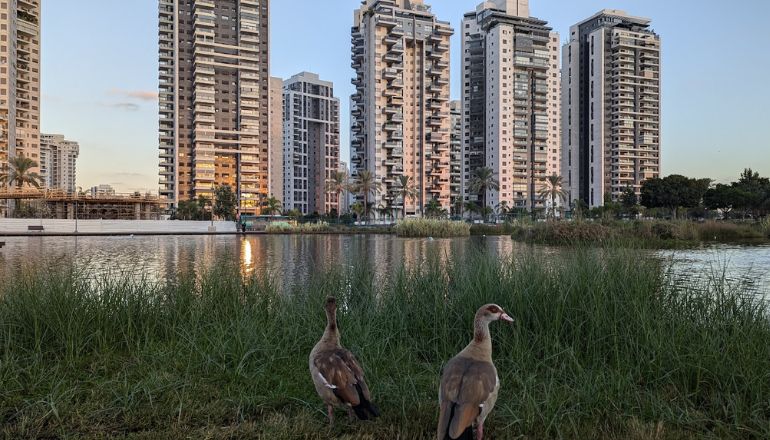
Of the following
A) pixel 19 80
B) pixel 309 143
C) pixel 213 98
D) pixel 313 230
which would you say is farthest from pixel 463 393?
pixel 309 143

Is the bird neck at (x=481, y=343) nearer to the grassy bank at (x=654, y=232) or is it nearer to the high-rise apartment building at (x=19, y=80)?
the grassy bank at (x=654, y=232)

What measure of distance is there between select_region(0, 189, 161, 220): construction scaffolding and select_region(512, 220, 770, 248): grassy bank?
2538 inches

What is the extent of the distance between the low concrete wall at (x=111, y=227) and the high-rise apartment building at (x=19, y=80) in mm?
36774

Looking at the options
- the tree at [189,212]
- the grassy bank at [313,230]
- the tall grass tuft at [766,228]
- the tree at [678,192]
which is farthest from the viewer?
the tree at [189,212]

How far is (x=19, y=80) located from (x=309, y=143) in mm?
84668

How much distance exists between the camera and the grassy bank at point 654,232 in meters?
31.4

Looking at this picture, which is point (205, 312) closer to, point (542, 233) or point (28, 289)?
point (28, 289)

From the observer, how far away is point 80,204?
83.1 metres

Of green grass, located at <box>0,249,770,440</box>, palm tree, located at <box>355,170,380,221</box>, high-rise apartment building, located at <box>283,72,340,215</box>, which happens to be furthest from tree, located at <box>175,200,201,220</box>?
green grass, located at <box>0,249,770,440</box>

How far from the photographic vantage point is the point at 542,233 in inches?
1484

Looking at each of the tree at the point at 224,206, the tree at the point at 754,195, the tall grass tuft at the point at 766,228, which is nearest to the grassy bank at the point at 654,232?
the tall grass tuft at the point at 766,228

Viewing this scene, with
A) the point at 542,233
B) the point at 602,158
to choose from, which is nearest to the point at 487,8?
the point at 602,158

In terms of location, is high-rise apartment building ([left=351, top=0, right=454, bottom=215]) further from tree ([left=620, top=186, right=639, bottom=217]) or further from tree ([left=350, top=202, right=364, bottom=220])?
tree ([left=620, top=186, right=639, bottom=217])

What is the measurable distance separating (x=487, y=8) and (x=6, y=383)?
148 m
